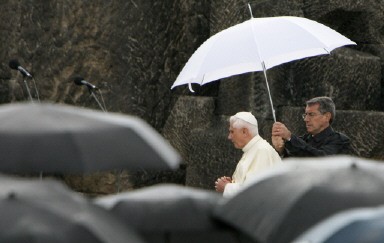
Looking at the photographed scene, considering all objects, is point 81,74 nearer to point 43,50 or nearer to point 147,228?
point 43,50

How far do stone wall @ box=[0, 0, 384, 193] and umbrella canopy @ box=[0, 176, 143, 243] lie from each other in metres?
6.75

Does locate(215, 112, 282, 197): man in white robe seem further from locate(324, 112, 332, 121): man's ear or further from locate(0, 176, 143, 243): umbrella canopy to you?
locate(0, 176, 143, 243): umbrella canopy

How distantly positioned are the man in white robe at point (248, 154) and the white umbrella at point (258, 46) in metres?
0.51

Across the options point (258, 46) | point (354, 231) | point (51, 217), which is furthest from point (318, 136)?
point (354, 231)

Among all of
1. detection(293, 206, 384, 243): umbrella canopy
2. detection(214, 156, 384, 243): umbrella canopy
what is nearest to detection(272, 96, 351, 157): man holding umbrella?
detection(214, 156, 384, 243): umbrella canopy

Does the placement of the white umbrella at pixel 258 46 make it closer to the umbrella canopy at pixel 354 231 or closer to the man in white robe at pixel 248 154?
the man in white robe at pixel 248 154

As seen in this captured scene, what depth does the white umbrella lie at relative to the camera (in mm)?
9250

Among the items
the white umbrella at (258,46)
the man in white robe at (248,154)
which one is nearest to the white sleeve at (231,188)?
the man in white robe at (248,154)

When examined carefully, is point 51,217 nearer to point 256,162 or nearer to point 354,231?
point 354,231

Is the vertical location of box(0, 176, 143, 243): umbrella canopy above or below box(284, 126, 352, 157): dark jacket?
above

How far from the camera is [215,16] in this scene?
11969mm

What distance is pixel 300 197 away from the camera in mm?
5121

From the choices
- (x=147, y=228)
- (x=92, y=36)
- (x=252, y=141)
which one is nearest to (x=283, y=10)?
(x=92, y=36)

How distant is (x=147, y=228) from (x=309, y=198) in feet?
2.33
